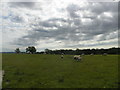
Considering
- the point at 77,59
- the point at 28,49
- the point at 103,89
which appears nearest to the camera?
the point at 103,89

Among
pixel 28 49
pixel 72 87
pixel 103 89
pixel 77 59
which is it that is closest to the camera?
pixel 103 89

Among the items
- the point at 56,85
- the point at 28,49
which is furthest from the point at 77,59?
the point at 28,49

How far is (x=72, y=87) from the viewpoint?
64.3ft

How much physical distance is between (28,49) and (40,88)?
158 metres

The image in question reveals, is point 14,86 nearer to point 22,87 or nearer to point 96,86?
point 22,87

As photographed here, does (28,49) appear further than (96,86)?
Yes

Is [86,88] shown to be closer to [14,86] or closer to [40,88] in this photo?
[40,88]

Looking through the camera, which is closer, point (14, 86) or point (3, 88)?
point (3, 88)

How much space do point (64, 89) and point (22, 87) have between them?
538 cm

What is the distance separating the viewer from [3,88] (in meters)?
19.5

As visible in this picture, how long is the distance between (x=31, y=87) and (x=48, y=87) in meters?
2.16

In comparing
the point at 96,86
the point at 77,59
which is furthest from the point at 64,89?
the point at 77,59

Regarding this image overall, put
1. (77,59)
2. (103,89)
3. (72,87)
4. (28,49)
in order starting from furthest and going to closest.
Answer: (28,49) < (77,59) < (72,87) < (103,89)

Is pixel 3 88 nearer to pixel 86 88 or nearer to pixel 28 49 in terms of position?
pixel 86 88
